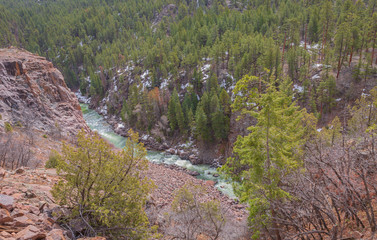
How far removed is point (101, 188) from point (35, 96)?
122ft

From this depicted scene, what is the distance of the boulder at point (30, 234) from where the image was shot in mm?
6812

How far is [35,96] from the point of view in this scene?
3806 cm

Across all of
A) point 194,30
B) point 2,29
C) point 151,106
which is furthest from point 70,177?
point 2,29

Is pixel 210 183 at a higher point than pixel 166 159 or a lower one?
higher

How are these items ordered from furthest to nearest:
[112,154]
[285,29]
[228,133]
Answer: [285,29]
[228,133]
[112,154]

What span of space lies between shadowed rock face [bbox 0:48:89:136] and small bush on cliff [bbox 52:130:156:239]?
28552 mm

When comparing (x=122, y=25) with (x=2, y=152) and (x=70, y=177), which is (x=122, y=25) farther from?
(x=70, y=177)

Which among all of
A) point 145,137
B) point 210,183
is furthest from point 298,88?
point 145,137

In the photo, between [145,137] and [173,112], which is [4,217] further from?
[145,137]

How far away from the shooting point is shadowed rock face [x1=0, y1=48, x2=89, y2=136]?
3484 cm

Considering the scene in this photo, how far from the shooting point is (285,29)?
6041 centimetres

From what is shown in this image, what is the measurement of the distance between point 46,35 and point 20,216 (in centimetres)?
14652

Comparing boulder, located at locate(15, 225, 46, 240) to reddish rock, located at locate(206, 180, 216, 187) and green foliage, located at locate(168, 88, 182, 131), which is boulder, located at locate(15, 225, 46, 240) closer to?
reddish rock, located at locate(206, 180, 216, 187)

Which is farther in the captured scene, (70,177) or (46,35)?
(46,35)
